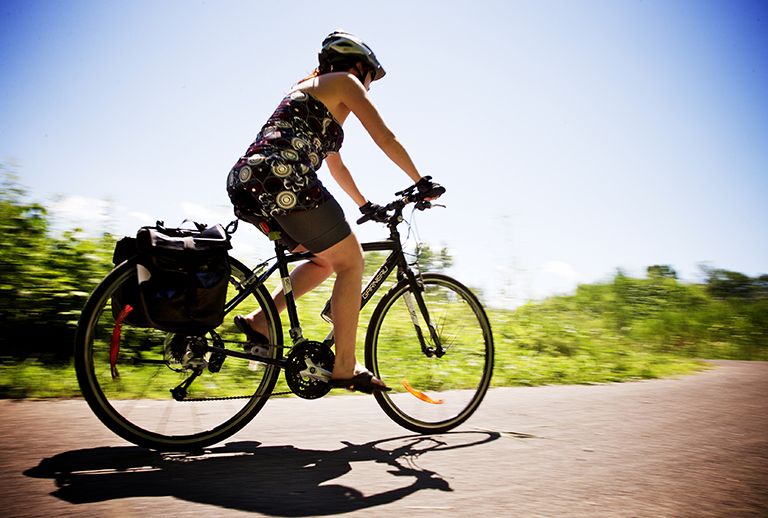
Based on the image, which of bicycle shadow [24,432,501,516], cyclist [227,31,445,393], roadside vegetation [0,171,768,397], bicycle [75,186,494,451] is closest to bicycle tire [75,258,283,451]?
bicycle [75,186,494,451]

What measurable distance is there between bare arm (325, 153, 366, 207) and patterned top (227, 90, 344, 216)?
62 cm

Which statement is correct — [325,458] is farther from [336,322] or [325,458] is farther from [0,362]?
[0,362]

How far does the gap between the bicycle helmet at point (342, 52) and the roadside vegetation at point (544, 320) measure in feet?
5.80

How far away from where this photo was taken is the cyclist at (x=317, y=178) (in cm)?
312

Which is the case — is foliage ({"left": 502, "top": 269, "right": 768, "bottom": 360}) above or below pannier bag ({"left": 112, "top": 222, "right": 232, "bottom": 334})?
above

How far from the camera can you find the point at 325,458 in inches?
120

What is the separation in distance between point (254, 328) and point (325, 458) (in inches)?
33.1

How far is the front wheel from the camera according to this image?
381cm

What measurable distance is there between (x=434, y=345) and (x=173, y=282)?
192 centimetres

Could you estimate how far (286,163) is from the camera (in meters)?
3.10

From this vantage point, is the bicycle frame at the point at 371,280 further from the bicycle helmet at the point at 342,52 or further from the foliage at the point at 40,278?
the foliage at the point at 40,278

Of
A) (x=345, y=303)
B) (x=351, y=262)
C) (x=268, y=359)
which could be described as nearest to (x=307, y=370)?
(x=268, y=359)

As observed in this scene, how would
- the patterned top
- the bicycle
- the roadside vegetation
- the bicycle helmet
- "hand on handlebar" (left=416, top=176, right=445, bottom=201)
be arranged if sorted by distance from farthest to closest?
1. the roadside vegetation
2. "hand on handlebar" (left=416, top=176, right=445, bottom=201)
3. the bicycle helmet
4. the patterned top
5. the bicycle

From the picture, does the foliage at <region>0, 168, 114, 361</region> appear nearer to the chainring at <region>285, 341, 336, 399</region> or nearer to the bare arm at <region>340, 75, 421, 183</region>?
the chainring at <region>285, 341, 336, 399</region>
